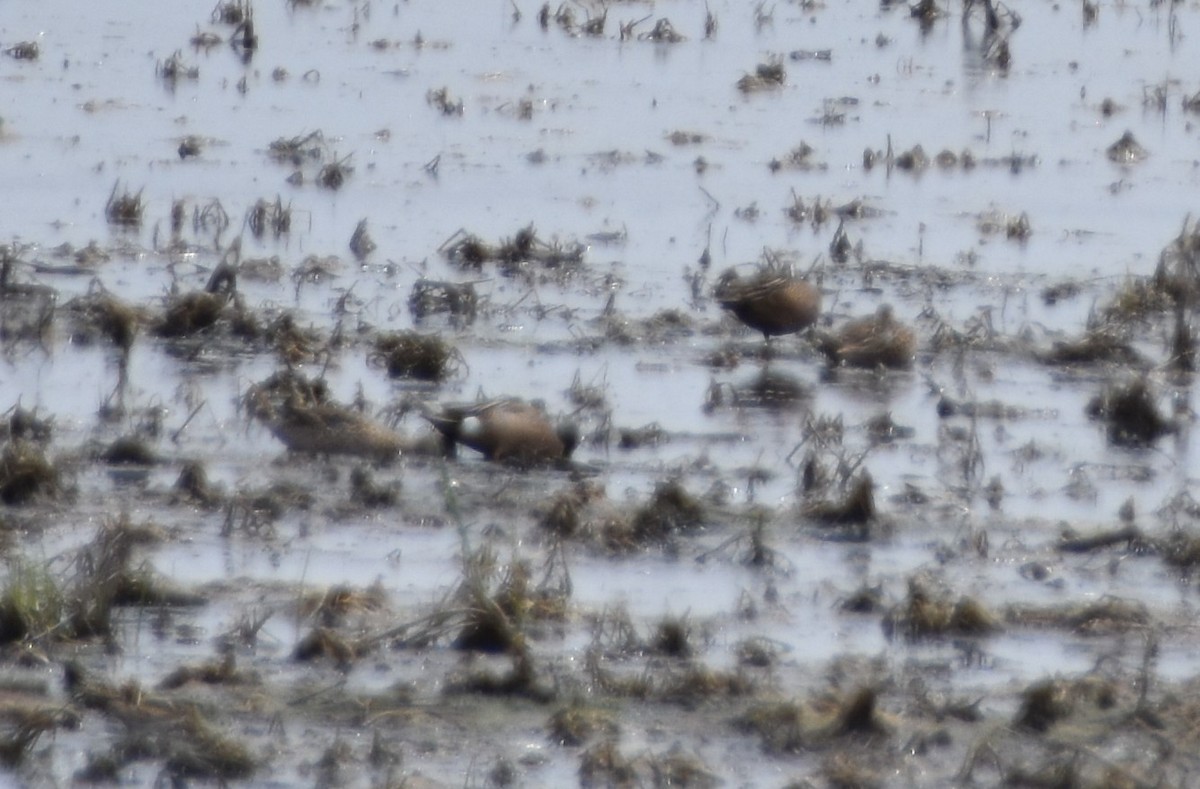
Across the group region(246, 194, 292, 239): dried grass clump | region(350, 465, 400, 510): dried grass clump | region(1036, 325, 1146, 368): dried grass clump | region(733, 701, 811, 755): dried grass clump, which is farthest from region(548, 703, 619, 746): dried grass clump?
region(246, 194, 292, 239): dried grass clump

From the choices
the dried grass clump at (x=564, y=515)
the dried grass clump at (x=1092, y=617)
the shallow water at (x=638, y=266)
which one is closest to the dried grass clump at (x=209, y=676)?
the shallow water at (x=638, y=266)

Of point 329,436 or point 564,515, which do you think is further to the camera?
point 329,436

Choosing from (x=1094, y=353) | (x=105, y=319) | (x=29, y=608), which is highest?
(x=105, y=319)

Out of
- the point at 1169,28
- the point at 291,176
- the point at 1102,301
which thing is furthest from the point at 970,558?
the point at 1169,28

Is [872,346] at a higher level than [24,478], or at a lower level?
higher

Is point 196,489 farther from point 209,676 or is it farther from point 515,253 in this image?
point 515,253

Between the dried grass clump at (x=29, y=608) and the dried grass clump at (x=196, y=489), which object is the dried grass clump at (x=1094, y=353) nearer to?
the dried grass clump at (x=196, y=489)

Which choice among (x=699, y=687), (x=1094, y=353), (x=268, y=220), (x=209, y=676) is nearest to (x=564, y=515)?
(x=699, y=687)

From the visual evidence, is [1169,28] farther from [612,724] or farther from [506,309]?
[612,724]
